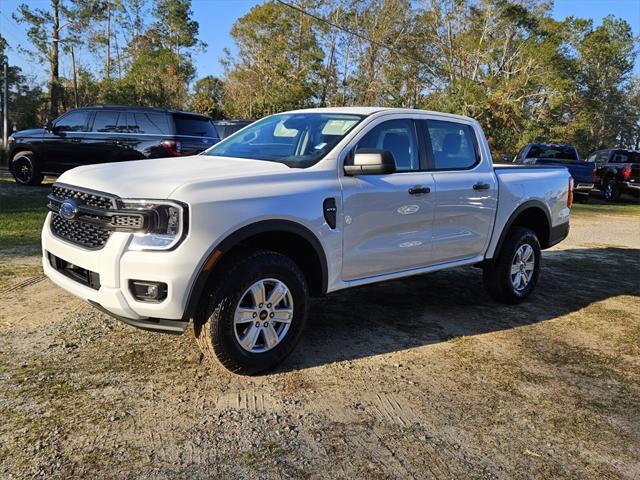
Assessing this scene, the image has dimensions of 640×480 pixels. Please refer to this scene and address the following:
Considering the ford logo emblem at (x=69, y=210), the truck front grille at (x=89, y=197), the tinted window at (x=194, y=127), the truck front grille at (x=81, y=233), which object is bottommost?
the truck front grille at (x=81, y=233)

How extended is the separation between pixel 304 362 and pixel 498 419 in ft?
4.41

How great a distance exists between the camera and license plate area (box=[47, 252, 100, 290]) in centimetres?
341

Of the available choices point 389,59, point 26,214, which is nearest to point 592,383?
point 26,214

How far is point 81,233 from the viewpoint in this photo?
141 inches

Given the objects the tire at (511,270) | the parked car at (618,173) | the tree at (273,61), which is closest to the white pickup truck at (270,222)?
the tire at (511,270)

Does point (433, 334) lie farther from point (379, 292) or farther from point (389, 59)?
point (389, 59)

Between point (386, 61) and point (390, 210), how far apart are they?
42938 millimetres

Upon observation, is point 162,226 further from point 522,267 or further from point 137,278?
point 522,267

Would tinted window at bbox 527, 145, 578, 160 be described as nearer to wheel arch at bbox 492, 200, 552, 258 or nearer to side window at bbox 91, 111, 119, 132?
side window at bbox 91, 111, 119, 132

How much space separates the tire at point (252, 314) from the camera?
11.3ft

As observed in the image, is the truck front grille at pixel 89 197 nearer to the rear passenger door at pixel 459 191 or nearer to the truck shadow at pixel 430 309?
the truck shadow at pixel 430 309

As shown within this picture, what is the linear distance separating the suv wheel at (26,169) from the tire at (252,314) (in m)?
10.7

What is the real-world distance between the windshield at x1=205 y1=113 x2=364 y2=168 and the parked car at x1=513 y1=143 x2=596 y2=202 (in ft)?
46.3

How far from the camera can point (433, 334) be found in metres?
4.74
